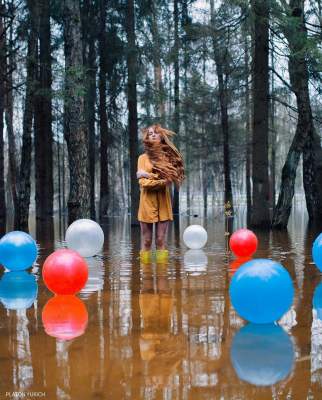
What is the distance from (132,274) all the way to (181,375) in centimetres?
398

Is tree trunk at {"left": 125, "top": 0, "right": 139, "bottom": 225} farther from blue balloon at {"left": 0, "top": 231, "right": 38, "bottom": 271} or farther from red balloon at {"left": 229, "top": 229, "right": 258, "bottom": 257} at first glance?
blue balloon at {"left": 0, "top": 231, "right": 38, "bottom": 271}

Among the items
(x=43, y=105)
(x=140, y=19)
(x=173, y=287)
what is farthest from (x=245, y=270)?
(x=140, y=19)

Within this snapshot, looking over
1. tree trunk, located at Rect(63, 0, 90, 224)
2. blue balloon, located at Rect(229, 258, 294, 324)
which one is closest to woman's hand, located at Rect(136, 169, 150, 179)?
blue balloon, located at Rect(229, 258, 294, 324)

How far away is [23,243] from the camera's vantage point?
7.06 m

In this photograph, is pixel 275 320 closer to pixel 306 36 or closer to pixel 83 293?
pixel 83 293

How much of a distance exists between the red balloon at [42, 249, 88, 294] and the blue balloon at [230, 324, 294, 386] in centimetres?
203

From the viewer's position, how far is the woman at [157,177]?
320 inches

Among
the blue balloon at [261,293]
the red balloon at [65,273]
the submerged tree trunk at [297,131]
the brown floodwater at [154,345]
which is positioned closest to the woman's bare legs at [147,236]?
the brown floodwater at [154,345]

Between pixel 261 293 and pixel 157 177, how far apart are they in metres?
4.38

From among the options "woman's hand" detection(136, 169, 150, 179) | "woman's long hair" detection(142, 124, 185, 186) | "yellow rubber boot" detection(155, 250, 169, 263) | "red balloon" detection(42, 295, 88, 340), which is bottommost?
"red balloon" detection(42, 295, 88, 340)

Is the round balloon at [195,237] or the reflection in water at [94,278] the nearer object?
the reflection in water at [94,278]

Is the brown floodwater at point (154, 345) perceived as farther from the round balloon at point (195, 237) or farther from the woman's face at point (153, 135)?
the round balloon at point (195, 237)

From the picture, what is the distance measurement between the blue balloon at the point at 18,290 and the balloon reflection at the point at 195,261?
2282 mm

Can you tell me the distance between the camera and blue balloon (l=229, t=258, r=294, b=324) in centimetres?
399
